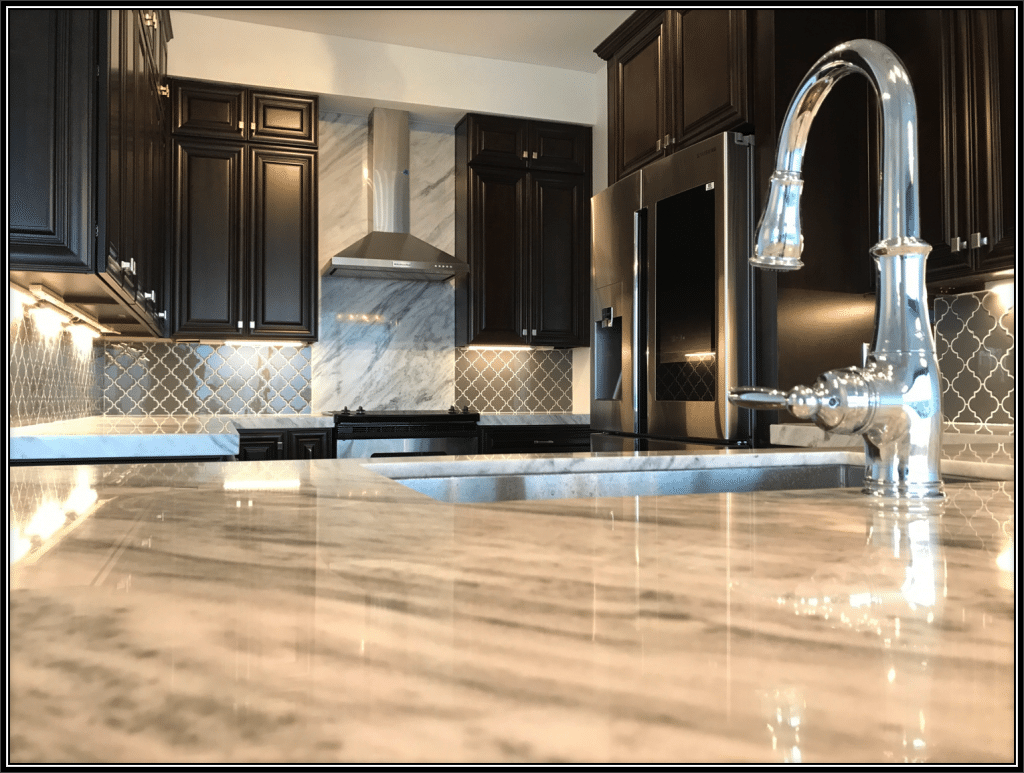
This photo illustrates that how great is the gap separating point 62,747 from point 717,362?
2.67 metres

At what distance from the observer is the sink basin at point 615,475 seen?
3.77 feet

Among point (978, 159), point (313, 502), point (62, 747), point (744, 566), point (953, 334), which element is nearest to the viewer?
point (62, 747)

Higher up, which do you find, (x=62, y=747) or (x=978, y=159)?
(x=978, y=159)

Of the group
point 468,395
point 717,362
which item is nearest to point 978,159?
point 717,362

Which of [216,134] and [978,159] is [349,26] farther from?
[978,159]

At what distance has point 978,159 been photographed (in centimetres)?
226

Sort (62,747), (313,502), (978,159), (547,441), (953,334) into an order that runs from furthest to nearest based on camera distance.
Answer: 1. (547,441)
2. (953,334)
3. (978,159)
4. (313,502)
5. (62,747)

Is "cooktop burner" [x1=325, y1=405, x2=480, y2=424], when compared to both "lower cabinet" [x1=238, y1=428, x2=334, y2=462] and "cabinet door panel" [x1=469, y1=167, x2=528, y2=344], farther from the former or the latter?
"cabinet door panel" [x1=469, y1=167, x2=528, y2=344]

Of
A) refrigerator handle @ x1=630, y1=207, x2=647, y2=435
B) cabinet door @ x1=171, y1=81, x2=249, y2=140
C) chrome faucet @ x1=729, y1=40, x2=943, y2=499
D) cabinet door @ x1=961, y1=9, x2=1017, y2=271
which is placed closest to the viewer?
chrome faucet @ x1=729, y1=40, x2=943, y2=499

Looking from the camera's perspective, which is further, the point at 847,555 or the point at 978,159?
the point at 978,159

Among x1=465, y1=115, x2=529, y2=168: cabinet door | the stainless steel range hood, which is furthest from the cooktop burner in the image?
x1=465, y1=115, x2=529, y2=168: cabinet door

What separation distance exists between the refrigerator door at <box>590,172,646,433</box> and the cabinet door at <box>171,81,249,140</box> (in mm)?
1837

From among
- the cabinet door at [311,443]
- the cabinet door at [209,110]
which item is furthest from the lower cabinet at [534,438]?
the cabinet door at [209,110]

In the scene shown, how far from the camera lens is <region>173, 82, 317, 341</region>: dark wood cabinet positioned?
3885 millimetres
